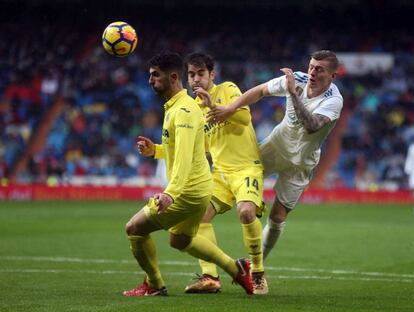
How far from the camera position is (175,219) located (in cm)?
826

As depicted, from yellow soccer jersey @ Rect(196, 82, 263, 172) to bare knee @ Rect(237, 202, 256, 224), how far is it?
1.75 feet

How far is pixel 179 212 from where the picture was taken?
323 inches

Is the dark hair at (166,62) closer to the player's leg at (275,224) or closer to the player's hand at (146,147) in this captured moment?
the player's hand at (146,147)

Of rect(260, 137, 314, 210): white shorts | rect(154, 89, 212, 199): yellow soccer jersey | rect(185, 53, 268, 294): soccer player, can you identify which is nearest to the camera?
rect(154, 89, 212, 199): yellow soccer jersey

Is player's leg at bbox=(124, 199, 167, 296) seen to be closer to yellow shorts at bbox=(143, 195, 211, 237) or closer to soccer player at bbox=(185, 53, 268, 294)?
yellow shorts at bbox=(143, 195, 211, 237)

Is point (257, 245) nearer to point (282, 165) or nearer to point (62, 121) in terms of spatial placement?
point (282, 165)

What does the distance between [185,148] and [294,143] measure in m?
2.24

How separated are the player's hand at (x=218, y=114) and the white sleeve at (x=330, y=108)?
902 mm

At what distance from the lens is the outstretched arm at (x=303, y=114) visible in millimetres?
9023

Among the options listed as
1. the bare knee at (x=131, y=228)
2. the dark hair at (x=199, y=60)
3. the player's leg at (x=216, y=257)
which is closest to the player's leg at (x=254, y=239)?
the player's leg at (x=216, y=257)

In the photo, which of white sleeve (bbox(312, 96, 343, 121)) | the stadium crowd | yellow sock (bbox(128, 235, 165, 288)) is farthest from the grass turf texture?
the stadium crowd

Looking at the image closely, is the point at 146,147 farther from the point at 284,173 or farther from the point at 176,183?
the point at 284,173

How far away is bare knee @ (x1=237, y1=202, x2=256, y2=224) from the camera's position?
9203mm

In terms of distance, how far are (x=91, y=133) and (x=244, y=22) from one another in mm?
9279
